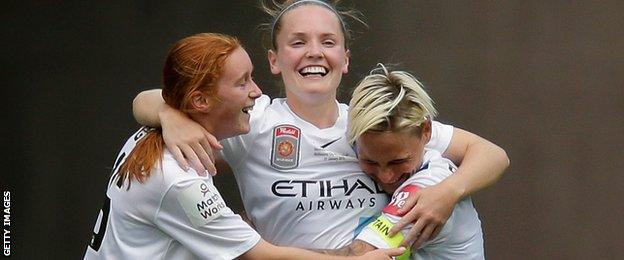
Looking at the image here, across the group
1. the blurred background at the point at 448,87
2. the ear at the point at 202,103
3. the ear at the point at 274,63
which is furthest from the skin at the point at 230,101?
the blurred background at the point at 448,87

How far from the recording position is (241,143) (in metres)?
3.20

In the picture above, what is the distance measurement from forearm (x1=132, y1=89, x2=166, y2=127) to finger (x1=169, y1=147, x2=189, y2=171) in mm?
203

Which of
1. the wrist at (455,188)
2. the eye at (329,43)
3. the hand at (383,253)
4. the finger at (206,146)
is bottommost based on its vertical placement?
the hand at (383,253)

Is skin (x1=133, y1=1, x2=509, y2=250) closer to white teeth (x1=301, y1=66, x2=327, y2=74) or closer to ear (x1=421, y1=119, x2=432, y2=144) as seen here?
white teeth (x1=301, y1=66, x2=327, y2=74)

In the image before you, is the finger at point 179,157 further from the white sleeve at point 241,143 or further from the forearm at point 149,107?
the white sleeve at point 241,143

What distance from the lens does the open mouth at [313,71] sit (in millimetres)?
3213

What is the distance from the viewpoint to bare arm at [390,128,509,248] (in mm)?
2963

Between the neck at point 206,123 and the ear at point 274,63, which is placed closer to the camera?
the neck at point 206,123

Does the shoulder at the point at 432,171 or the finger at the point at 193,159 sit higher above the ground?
the finger at the point at 193,159

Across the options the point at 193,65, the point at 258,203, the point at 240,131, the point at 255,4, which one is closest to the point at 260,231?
the point at 258,203

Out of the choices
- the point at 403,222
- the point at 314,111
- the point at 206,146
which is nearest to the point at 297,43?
the point at 314,111

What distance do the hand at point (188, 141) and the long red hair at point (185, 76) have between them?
28 millimetres

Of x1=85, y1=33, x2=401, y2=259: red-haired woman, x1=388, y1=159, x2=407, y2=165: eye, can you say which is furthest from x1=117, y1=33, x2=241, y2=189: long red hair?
x1=388, y1=159, x2=407, y2=165: eye

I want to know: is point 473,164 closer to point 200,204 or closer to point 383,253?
A: point 383,253
